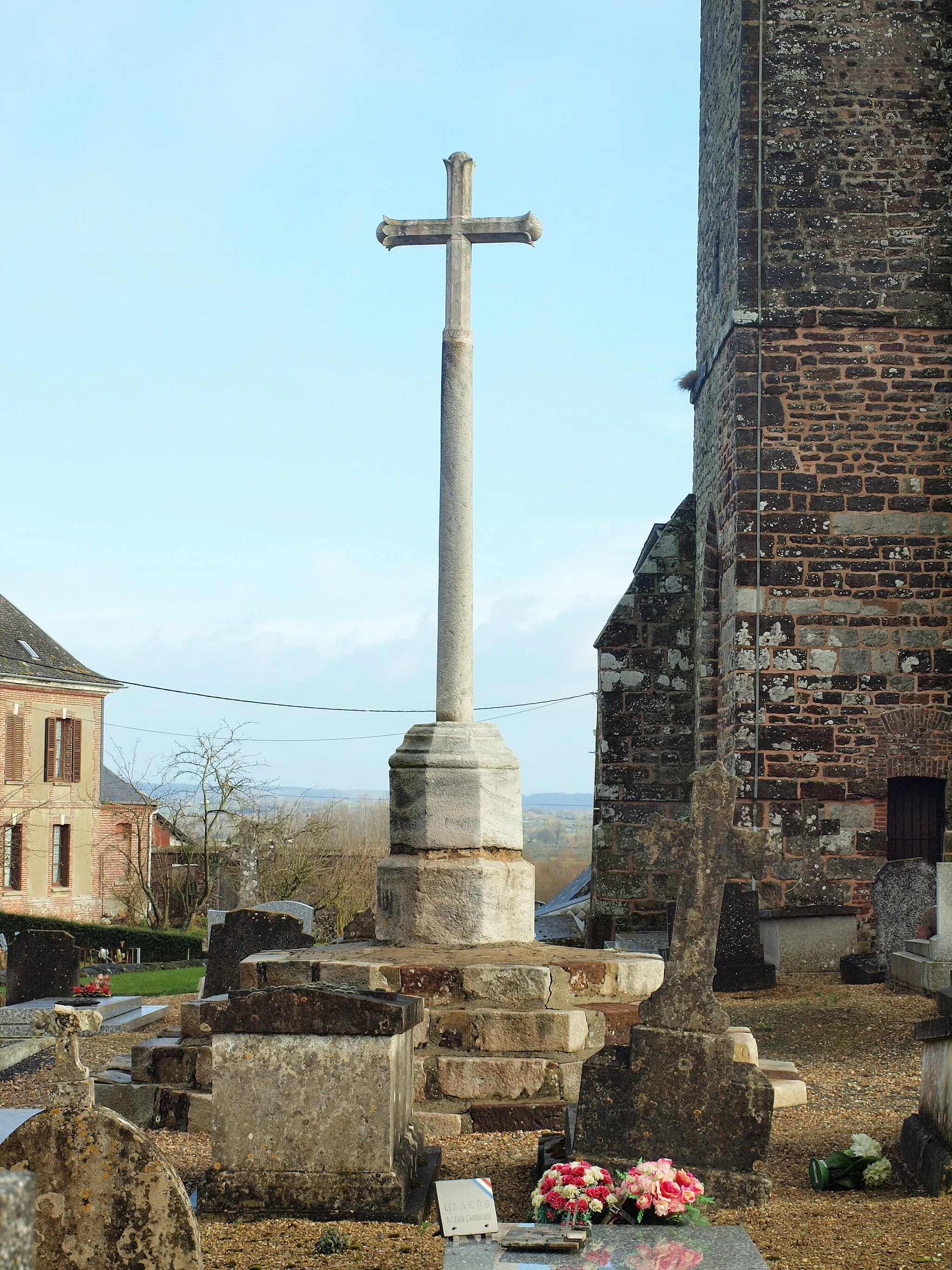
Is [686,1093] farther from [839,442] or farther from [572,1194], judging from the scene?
[839,442]

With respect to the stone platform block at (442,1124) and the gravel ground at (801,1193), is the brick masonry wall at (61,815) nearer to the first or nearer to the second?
the gravel ground at (801,1193)

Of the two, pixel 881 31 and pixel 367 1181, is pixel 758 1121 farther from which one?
pixel 881 31

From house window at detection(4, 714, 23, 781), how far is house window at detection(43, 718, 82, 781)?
3.00ft

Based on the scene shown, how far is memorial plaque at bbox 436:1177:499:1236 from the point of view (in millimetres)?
→ 4477

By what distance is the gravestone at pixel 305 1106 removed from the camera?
490 cm

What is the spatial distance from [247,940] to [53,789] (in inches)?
955

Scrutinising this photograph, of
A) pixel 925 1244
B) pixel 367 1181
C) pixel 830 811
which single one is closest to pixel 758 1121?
pixel 925 1244

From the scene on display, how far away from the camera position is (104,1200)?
369 centimetres

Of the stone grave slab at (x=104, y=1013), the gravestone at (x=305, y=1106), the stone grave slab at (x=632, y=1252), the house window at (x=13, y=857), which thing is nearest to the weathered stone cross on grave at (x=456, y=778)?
the gravestone at (x=305, y=1106)

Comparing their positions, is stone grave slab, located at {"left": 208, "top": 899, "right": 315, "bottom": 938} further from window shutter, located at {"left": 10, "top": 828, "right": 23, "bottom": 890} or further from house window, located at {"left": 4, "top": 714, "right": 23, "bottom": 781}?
window shutter, located at {"left": 10, "top": 828, "right": 23, "bottom": 890}

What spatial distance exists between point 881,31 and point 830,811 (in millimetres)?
7656

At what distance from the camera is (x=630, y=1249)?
13.5 feet

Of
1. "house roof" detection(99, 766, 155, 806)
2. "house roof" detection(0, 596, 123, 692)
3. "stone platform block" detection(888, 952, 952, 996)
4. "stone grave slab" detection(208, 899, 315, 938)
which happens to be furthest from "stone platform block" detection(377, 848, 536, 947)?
"house roof" detection(99, 766, 155, 806)

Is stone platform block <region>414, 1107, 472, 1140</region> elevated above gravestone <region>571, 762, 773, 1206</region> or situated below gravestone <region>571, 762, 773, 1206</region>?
below
